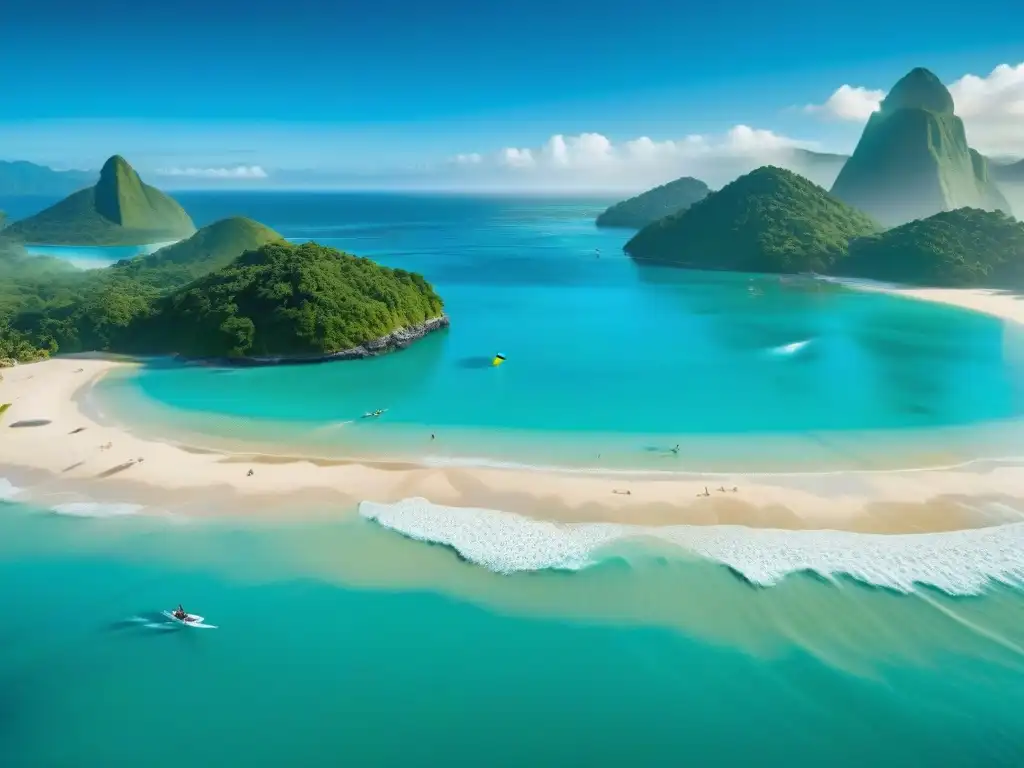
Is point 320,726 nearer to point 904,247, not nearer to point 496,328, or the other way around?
point 496,328

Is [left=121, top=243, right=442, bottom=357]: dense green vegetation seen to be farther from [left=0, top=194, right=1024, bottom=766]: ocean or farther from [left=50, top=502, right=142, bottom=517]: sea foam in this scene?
[left=50, top=502, right=142, bottom=517]: sea foam

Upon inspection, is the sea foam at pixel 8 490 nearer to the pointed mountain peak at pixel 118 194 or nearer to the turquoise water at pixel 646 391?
the turquoise water at pixel 646 391

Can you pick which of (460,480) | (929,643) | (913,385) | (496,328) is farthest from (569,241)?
(929,643)

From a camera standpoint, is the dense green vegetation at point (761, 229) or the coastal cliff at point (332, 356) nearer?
the coastal cliff at point (332, 356)

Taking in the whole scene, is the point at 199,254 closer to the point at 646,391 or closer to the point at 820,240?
the point at 646,391

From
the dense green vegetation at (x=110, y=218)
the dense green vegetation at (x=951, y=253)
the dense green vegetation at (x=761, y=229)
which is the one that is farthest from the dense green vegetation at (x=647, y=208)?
the dense green vegetation at (x=110, y=218)

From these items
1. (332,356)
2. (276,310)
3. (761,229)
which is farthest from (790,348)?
(761,229)
